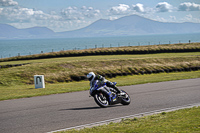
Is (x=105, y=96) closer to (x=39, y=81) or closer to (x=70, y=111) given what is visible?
(x=70, y=111)

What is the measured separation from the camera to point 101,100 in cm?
1287

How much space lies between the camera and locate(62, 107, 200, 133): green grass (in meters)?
7.87

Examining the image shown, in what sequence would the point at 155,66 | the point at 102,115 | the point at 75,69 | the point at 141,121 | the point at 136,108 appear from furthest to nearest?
the point at 155,66 → the point at 75,69 → the point at 136,108 → the point at 102,115 → the point at 141,121

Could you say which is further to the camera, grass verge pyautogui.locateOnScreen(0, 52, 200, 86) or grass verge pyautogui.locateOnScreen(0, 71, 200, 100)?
grass verge pyautogui.locateOnScreen(0, 52, 200, 86)

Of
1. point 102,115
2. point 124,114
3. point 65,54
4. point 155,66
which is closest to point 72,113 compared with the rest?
point 102,115

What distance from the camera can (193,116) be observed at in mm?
9656


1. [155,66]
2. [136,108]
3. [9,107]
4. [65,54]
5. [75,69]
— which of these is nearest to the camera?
[136,108]

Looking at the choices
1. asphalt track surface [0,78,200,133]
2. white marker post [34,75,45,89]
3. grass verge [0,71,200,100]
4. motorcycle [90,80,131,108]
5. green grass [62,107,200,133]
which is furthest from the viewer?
white marker post [34,75,45,89]

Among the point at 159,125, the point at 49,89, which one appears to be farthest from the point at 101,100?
the point at 49,89

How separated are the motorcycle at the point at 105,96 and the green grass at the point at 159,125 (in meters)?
2.84

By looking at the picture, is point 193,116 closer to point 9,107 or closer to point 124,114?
point 124,114

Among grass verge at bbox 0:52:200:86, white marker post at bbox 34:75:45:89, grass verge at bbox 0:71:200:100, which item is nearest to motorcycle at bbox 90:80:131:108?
grass verge at bbox 0:71:200:100

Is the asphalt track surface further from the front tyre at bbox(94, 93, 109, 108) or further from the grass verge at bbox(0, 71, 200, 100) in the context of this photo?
the grass verge at bbox(0, 71, 200, 100)

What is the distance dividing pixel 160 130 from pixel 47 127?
11.8ft
